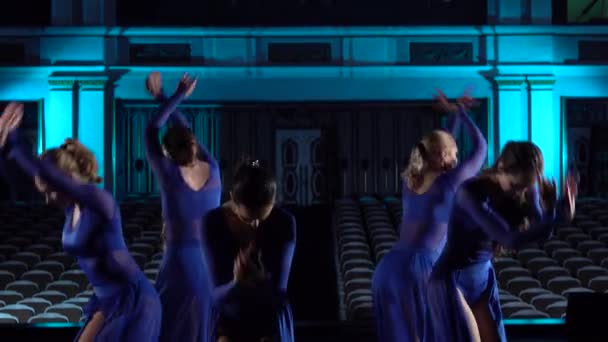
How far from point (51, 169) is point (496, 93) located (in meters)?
12.3

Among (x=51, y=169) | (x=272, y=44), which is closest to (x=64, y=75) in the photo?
(x=272, y=44)

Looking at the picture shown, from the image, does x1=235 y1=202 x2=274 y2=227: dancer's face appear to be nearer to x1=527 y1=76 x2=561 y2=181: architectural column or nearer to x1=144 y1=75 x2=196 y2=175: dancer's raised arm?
x1=144 y1=75 x2=196 y2=175: dancer's raised arm

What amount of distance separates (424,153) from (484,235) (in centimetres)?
71

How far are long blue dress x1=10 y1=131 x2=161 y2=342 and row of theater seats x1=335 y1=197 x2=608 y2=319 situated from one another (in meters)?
3.13

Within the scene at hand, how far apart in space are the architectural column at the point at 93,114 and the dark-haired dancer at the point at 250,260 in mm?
11839

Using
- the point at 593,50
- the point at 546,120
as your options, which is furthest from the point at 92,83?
the point at 593,50

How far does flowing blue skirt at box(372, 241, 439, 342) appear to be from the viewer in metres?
4.16

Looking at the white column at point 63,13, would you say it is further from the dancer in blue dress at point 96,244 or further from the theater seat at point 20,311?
the dancer in blue dress at point 96,244

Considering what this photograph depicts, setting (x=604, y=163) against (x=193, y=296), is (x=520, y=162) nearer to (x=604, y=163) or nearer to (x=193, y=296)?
(x=193, y=296)

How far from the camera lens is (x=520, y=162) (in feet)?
10.7

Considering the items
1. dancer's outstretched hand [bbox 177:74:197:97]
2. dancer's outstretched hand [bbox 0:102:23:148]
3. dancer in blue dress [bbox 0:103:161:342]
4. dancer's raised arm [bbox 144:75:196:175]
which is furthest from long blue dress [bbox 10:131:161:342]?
dancer's outstretched hand [bbox 177:74:197:97]

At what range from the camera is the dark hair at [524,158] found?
Result: 127 inches

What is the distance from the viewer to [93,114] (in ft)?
47.3

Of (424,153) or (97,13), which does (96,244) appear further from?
(97,13)
